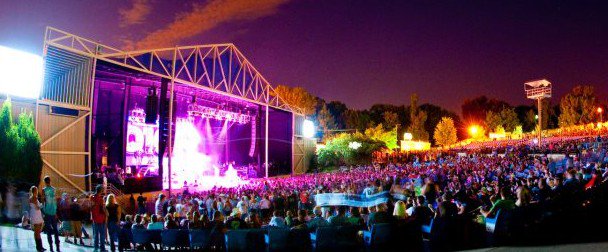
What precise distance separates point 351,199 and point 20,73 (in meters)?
12.1

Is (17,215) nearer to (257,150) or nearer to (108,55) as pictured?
(108,55)

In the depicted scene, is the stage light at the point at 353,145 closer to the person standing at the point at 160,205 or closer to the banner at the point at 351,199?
the banner at the point at 351,199

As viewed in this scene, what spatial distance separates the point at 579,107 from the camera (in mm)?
70438

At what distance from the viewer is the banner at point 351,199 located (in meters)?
11.9

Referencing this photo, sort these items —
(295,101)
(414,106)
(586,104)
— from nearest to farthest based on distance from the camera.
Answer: (295,101) → (586,104) → (414,106)

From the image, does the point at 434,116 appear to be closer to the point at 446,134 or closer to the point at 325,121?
the point at 446,134

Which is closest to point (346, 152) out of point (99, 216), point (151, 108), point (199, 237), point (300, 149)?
point (300, 149)

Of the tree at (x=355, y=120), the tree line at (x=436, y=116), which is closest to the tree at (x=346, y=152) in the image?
the tree line at (x=436, y=116)

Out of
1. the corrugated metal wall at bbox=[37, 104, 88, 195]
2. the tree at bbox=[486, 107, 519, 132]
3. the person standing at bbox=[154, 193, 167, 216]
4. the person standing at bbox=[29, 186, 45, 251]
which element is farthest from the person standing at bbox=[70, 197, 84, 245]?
the tree at bbox=[486, 107, 519, 132]

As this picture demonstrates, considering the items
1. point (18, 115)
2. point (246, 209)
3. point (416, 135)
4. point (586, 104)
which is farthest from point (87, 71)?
point (586, 104)

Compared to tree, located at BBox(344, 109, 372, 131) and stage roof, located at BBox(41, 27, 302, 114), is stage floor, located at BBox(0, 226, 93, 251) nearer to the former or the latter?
stage roof, located at BBox(41, 27, 302, 114)

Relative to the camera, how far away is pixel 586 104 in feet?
228

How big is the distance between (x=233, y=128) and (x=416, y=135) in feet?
143

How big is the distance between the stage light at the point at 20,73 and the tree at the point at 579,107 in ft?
237
